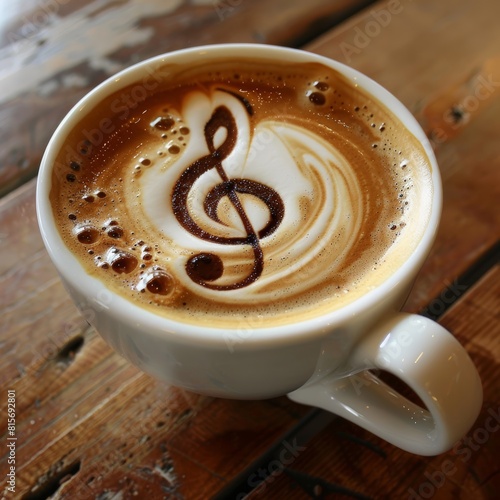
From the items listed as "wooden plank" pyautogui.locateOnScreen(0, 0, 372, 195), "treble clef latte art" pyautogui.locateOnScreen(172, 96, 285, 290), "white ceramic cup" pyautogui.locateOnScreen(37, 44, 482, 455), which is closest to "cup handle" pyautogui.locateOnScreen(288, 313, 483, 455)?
"white ceramic cup" pyautogui.locateOnScreen(37, 44, 482, 455)

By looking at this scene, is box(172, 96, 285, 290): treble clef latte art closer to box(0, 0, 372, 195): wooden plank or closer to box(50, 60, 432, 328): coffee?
→ box(50, 60, 432, 328): coffee

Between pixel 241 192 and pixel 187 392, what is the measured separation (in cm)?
29

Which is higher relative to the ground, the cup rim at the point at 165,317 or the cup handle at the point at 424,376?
the cup rim at the point at 165,317

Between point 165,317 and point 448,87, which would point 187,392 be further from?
point 448,87

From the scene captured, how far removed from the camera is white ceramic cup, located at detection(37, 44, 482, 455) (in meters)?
0.74

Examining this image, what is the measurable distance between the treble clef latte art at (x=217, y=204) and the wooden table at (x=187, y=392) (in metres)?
0.22

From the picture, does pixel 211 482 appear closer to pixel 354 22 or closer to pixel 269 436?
pixel 269 436

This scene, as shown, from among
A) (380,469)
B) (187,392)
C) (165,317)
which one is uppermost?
(165,317)

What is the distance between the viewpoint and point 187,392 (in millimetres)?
986

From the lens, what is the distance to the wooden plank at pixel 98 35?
132 cm

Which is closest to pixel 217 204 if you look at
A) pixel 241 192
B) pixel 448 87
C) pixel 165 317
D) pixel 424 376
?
pixel 241 192

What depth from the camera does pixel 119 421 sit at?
95cm

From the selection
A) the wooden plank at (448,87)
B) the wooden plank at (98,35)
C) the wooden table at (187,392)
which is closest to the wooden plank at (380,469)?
the wooden table at (187,392)

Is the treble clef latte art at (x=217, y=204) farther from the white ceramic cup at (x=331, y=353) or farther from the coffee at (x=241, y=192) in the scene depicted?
the white ceramic cup at (x=331, y=353)
